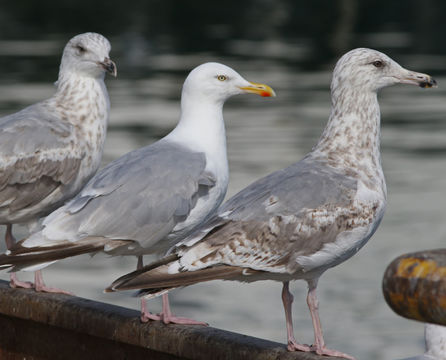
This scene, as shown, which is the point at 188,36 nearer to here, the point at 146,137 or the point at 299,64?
the point at 299,64

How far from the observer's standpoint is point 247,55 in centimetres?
3031

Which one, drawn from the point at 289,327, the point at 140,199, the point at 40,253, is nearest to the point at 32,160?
the point at 140,199

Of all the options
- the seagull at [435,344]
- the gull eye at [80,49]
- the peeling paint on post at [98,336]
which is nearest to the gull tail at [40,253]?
the peeling paint on post at [98,336]

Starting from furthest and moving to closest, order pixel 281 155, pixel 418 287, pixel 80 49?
pixel 281 155
pixel 80 49
pixel 418 287

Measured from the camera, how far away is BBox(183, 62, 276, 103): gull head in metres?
6.48

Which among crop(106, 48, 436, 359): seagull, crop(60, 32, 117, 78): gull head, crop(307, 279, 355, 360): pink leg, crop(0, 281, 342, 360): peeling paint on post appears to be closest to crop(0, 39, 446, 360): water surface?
crop(60, 32, 117, 78): gull head

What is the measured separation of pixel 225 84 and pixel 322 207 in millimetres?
1479

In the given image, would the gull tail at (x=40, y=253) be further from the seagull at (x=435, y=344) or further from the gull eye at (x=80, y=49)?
the gull eye at (x=80, y=49)

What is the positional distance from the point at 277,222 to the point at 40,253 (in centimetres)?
114

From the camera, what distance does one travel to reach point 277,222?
17.3 feet

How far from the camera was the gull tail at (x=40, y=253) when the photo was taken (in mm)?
5293

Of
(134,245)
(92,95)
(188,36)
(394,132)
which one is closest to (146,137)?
(394,132)

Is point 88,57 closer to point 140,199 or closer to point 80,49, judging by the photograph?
point 80,49

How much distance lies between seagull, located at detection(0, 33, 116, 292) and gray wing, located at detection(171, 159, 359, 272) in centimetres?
155
